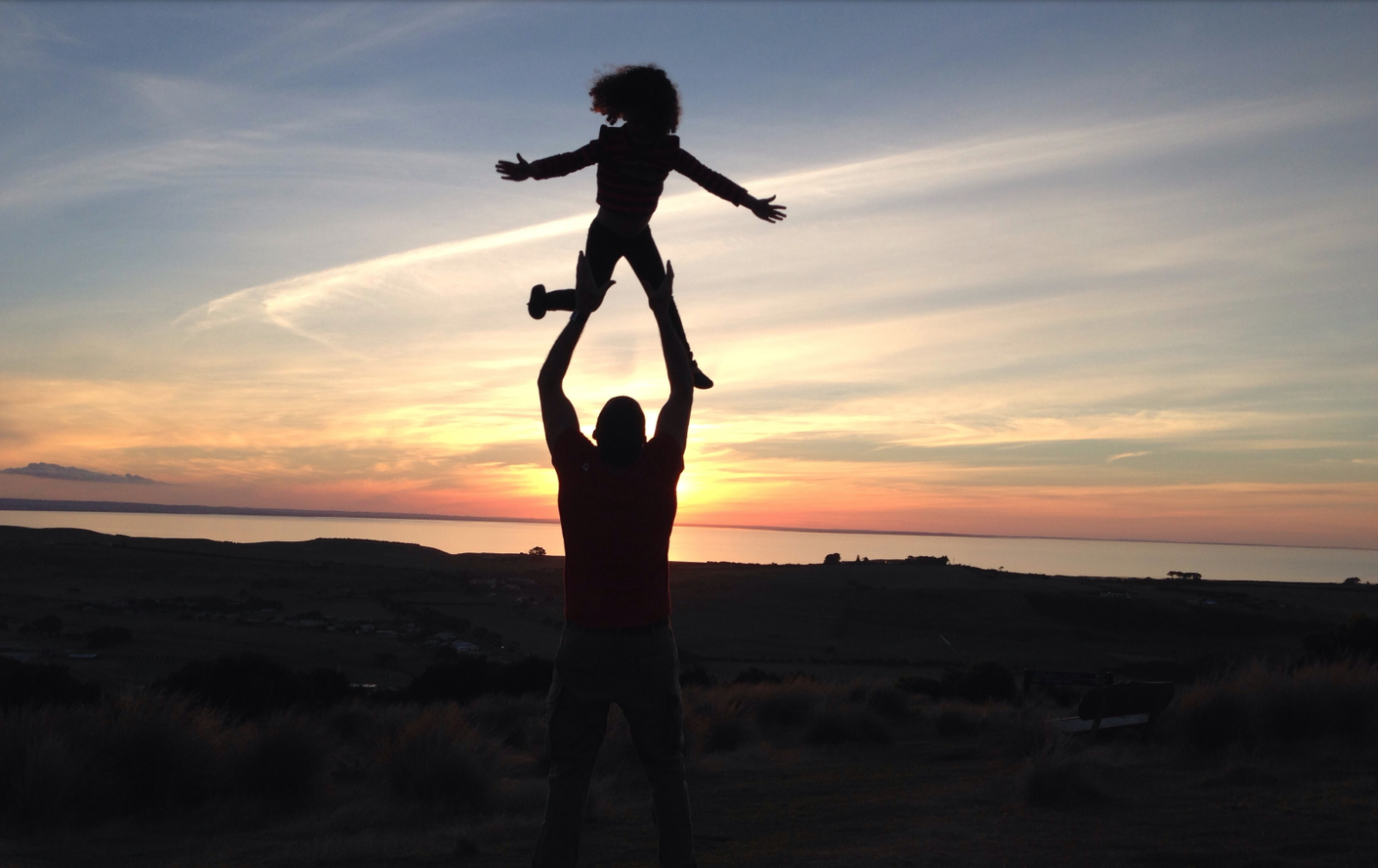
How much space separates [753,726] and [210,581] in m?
43.1

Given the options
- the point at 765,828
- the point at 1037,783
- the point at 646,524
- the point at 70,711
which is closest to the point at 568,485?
the point at 646,524

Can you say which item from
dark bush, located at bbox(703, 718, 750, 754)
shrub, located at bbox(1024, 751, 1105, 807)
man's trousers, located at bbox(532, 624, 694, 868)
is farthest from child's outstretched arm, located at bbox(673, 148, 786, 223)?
dark bush, located at bbox(703, 718, 750, 754)

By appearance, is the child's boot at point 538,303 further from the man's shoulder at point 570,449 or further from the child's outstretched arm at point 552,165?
the man's shoulder at point 570,449

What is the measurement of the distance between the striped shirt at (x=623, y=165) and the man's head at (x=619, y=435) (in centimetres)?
126

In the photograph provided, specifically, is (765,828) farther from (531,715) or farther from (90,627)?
(90,627)

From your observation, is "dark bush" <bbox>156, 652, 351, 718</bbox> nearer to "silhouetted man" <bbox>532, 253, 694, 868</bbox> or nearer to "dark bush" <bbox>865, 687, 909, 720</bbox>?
"dark bush" <bbox>865, 687, 909, 720</bbox>

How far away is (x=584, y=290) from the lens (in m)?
3.34

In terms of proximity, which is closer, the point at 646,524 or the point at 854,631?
the point at 646,524

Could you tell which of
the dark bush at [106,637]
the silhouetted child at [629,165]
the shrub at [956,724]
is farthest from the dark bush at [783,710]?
the dark bush at [106,637]

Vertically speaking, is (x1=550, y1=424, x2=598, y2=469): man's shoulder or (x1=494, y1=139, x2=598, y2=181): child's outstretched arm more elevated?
(x1=494, y1=139, x2=598, y2=181): child's outstretched arm

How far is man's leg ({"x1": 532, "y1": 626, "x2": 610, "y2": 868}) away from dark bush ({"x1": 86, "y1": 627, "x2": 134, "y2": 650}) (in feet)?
81.1

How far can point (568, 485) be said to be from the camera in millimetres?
3070

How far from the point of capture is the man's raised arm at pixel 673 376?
3250mm

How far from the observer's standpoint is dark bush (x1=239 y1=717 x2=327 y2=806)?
28.9 ft
